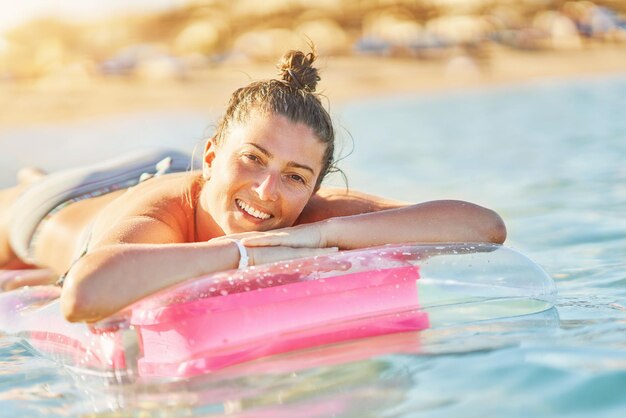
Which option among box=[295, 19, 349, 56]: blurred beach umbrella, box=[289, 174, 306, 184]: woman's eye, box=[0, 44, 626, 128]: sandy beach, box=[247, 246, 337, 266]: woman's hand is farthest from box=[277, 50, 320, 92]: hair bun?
box=[295, 19, 349, 56]: blurred beach umbrella

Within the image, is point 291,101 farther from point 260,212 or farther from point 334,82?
point 334,82

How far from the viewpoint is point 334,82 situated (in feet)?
80.5

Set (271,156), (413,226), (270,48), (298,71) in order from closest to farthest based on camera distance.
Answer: (271,156)
(413,226)
(298,71)
(270,48)

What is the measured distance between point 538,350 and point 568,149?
605 cm

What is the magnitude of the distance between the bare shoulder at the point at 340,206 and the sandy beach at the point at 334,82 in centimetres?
1853

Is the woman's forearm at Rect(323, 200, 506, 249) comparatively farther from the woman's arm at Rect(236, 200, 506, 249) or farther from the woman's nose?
the woman's nose

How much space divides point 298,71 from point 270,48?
24990 mm

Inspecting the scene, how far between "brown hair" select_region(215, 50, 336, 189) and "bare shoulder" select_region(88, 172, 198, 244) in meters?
0.24

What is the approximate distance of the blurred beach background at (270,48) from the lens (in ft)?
78.2

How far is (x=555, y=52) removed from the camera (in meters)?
26.5

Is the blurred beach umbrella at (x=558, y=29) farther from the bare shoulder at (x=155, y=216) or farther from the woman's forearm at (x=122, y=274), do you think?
the woman's forearm at (x=122, y=274)

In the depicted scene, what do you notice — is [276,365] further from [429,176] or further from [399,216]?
[429,176]

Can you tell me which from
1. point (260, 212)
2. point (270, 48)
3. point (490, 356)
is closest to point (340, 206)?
point (260, 212)

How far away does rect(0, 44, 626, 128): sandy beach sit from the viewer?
895 inches
